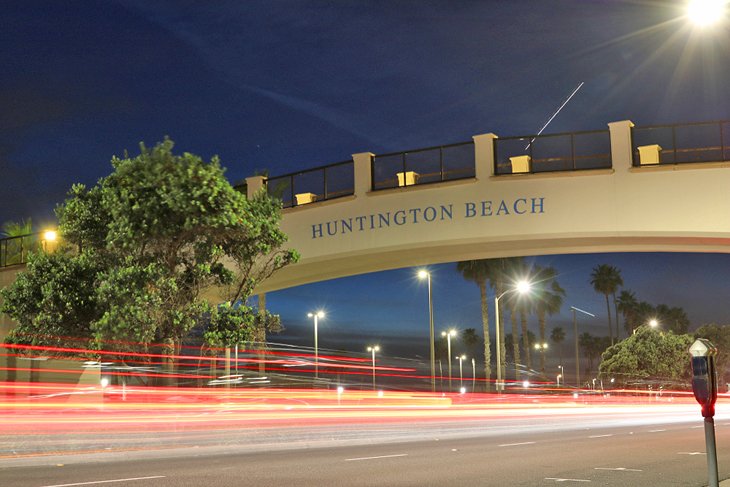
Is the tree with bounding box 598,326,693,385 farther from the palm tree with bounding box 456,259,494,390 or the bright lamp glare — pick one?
the bright lamp glare

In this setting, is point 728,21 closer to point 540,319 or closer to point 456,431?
point 456,431

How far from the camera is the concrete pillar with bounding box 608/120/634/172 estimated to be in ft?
82.2

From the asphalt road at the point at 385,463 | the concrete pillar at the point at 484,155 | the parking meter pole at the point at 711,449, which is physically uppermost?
the concrete pillar at the point at 484,155

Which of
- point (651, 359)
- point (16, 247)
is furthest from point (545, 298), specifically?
point (16, 247)

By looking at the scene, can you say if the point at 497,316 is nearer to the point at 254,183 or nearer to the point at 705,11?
the point at 254,183

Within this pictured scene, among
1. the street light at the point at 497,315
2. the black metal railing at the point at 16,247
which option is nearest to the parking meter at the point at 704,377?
the black metal railing at the point at 16,247

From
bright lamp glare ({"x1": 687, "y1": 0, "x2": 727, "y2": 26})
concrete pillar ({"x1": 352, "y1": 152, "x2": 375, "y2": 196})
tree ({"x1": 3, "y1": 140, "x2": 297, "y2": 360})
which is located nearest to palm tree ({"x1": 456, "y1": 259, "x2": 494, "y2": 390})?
concrete pillar ({"x1": 352, "y1": 152, "x2": 375, "y2": 196})

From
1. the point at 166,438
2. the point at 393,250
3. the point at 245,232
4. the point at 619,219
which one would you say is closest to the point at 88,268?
the point at 245,232

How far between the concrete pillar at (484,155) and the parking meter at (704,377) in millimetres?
18217

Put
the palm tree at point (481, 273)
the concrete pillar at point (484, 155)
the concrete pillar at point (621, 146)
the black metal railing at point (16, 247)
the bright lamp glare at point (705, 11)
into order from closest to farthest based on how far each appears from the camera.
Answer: the bright lamp glare at point (705, 11) < the concrete pillar at point (621, 146) < the concrete pillar at point (484, 155) < the black metal railing at point (16, 247) < the palm tree at point (481, 273)

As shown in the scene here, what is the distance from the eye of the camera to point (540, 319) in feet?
263

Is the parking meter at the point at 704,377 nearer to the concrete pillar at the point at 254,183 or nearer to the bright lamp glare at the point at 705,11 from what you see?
the bright lamp glare at the point at 705,11

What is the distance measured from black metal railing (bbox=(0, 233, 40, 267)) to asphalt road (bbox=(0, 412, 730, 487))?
18.8m

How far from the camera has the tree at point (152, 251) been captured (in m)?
21.3
